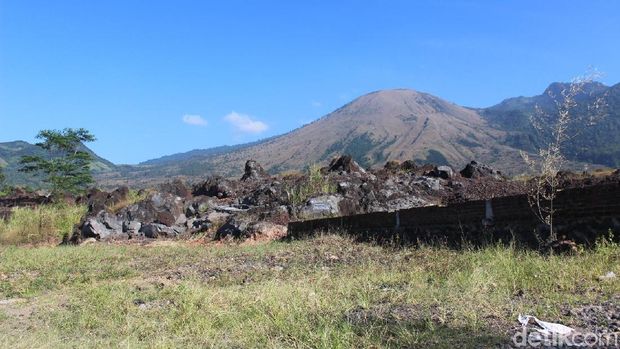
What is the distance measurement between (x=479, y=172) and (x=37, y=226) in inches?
647

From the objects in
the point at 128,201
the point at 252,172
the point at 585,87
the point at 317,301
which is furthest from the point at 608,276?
the point at 252,172

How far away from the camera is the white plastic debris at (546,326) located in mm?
3643

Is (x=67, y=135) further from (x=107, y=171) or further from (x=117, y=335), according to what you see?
(x=107, y=171)

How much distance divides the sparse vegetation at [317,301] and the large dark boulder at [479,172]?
11.9m

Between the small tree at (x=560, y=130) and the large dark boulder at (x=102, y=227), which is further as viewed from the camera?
the large dark boulder at (x=102, y=227)

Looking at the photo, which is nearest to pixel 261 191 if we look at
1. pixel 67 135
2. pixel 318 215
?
pixel 318 215

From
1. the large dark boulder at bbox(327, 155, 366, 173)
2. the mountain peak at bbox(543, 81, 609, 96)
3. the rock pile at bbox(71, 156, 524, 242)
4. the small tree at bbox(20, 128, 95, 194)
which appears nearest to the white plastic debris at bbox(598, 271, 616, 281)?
the mountain peak at bbox(543, 81, 609, 96)

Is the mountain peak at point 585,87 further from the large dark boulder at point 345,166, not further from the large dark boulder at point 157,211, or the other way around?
the large dark boulder at point 345,166

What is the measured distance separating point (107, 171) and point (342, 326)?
666 ft

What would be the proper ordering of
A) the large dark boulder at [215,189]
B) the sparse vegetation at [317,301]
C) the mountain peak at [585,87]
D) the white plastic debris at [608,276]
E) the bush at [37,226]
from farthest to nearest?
the large dark boulder at [215,189] < the bush at [37,226] < the mountain peak at [585,87] < the white plastic debris at [608,276] < the sparse vegetation at [317,301]

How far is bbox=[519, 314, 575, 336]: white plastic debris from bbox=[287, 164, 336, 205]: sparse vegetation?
13.6m

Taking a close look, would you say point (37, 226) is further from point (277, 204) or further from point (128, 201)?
point (277, 204)

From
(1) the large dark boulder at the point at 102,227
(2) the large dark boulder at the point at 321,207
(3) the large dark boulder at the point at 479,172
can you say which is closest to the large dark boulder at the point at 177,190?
(1) the large dark boulder at the point at 102,227

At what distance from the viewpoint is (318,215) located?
53.4 ft
